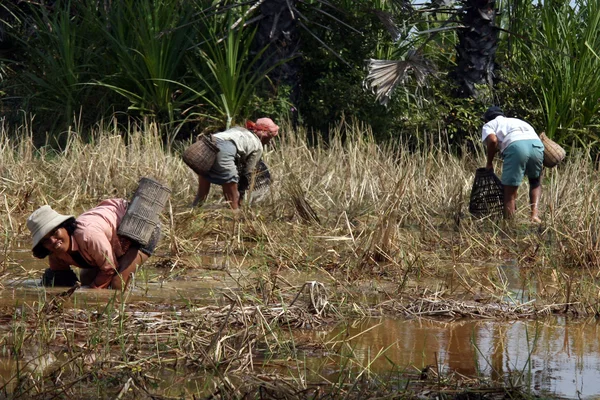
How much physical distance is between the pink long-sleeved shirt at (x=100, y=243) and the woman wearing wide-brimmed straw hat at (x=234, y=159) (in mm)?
3470

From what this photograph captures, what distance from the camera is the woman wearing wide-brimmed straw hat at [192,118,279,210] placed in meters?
10.1

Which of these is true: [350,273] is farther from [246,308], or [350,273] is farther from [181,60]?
[181,60]

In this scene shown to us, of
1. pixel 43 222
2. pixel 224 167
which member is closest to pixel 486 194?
pixel 224 167

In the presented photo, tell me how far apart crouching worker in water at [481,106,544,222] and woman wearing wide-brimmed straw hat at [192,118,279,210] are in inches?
86.3

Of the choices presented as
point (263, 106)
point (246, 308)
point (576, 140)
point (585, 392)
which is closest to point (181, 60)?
point (263, 106)

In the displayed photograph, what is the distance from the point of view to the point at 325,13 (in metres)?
14.5

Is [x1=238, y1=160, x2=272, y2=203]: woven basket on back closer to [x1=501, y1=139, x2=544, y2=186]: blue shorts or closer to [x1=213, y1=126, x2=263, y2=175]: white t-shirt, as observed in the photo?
[x1=213, y1=126, x2=263, y2=175]: white t-shirt

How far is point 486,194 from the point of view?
10305 millimetres

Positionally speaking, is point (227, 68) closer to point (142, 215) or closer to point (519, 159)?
point (519, 159)

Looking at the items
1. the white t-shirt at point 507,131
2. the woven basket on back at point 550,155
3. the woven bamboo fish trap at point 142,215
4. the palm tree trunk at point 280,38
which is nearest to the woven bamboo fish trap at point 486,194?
the white t-shirt at point 507,131

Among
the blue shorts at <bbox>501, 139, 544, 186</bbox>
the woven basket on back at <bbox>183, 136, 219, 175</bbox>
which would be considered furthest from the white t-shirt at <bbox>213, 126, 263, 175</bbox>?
the blue shorts at <bbox>501, 139, 544, 186</bbox>

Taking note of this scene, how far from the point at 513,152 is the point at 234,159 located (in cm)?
273

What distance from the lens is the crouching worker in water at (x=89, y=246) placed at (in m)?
5.89

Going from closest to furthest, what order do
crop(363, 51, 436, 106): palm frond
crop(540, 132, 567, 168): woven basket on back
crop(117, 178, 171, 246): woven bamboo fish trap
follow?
crop(117, 178, 171, 246): woven bamboo fish trap, crop(540, 132, 567, 168): woven basket on back, crop(363, 51, 436, 106): palm frond
